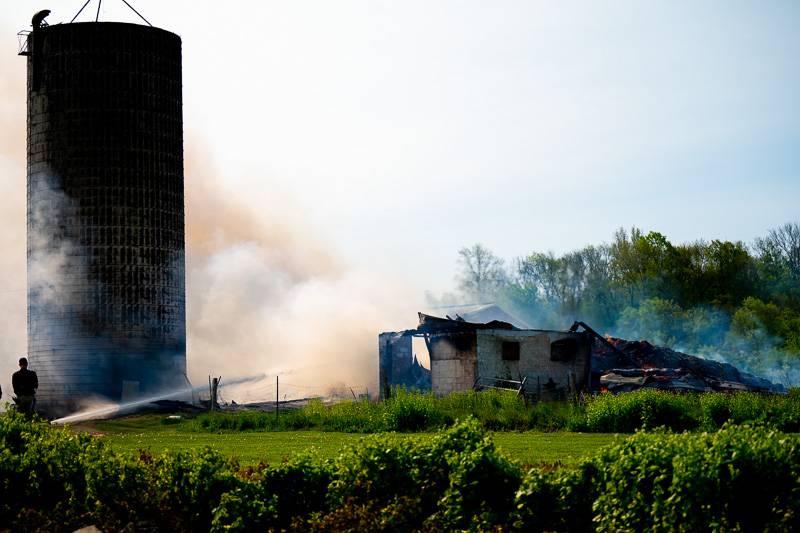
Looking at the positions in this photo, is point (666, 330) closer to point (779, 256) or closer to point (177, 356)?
point (779, 256)

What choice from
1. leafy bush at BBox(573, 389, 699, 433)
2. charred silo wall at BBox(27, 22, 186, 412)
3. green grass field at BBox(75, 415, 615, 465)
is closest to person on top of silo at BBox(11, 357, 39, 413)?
green grass field at BBox(75, 415, 615, 465)

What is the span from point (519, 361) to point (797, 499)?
37.5 m

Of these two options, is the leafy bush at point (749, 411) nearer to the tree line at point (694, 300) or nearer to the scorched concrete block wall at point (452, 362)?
the scorched concrete block wall at point (452, 362)

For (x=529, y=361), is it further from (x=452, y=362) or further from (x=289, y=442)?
(x=289, y=442)

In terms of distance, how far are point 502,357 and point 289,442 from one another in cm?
2293

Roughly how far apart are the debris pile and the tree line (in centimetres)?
1595

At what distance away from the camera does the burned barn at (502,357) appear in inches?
1930

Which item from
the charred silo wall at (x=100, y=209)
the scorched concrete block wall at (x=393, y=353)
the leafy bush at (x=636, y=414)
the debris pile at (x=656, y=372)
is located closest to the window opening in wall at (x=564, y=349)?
the debris pile at (x=656, y=372)

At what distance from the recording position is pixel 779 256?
9669cm

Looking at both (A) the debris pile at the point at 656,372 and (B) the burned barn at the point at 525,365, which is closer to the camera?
(A) the debris pile at the point at 656,372

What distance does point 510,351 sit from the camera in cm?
4962

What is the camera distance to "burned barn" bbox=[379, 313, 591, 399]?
49031mm

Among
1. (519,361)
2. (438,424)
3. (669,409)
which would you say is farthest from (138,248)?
(669,409)

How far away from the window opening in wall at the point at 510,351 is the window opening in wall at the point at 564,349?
5.61ft
